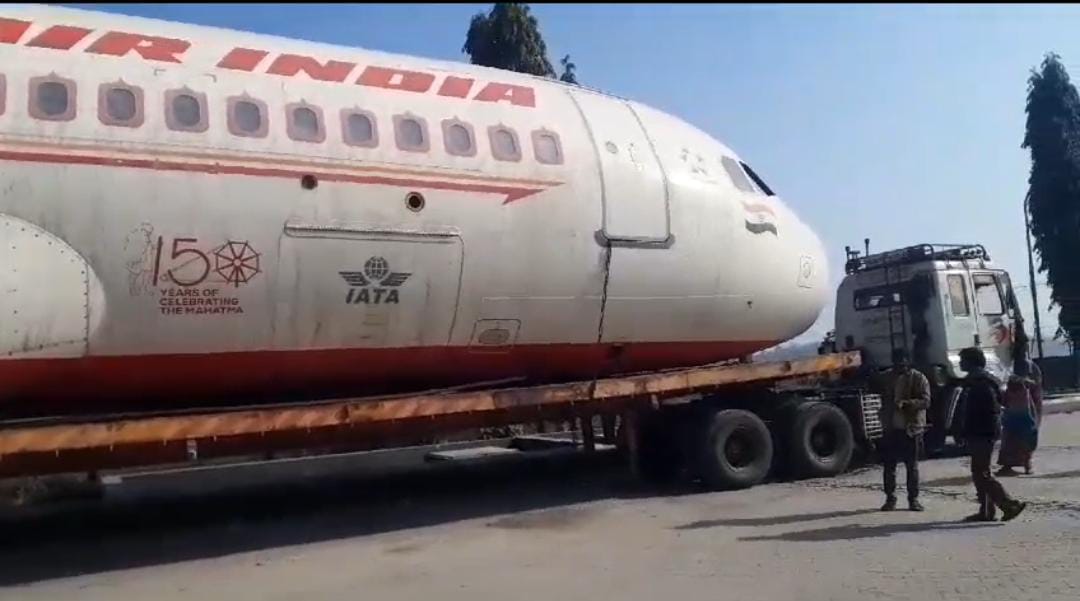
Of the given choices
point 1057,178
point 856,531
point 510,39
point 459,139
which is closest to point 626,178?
point 459,139

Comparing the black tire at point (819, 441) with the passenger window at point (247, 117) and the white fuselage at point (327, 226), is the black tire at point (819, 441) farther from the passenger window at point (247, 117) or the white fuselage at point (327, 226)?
the passenger window at point (247, 117)

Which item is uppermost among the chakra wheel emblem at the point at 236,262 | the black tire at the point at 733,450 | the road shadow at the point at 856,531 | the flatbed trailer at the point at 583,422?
the chakra wheel emblem at the point at 236,262

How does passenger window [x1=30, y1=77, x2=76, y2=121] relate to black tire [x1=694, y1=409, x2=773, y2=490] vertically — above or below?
above

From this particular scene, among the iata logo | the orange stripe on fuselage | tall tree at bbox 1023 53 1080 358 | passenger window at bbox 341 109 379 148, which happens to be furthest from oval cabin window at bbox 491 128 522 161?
tall tree at bbox 1023 53 1080 358

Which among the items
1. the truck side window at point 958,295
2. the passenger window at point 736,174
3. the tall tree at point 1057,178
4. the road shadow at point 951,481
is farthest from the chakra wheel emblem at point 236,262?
the tall tree at point 1057,178

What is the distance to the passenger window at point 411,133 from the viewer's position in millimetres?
11273

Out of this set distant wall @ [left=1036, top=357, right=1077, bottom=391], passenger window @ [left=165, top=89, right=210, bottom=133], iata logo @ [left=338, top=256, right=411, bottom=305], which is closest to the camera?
passenger window @ [left=165, top=89, right=210, bottom=133]

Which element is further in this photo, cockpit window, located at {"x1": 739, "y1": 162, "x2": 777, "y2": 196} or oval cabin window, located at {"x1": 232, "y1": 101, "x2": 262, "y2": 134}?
cockpit window, located at {"x1": 739, "y1": 162, "x2": 777, "y2": 196}

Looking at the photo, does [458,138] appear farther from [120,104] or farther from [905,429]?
[905,429]

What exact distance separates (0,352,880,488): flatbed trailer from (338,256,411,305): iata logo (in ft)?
3.46

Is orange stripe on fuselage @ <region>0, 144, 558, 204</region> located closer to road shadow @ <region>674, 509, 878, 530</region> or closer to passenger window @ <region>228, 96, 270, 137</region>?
passenger window @ <region>228, 96, 270, 137</region>

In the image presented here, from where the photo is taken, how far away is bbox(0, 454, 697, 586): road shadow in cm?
1057

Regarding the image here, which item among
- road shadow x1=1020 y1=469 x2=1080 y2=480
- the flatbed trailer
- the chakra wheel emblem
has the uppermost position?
the chakra wheel emblem

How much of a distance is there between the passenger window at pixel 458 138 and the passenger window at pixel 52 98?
3.73m
